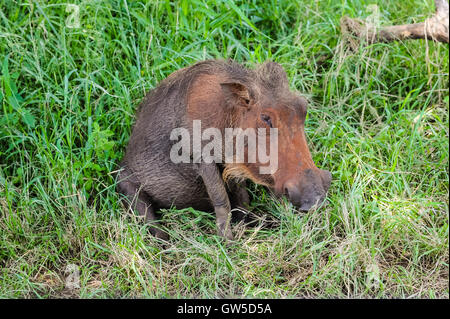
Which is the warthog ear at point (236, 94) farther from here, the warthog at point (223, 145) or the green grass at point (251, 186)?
the green grass at point (251, 186)

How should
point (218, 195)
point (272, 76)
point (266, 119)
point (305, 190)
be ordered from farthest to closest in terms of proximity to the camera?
point (218, 195), point (272, 76), point (266, 119), point (305, 190)

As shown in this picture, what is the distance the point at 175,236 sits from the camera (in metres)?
4.63

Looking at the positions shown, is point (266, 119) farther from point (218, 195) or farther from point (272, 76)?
point (218, 195)

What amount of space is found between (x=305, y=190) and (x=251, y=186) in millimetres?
1058

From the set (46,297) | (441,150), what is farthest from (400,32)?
(46,297)

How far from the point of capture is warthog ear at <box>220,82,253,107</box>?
14.3 ft

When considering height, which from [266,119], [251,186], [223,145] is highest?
[266,119]

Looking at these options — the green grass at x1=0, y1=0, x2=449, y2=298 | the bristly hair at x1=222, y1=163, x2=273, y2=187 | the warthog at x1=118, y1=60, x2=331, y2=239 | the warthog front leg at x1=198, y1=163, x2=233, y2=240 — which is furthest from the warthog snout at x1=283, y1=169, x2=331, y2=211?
the warthog front leg at x1=198, y1=163, x2=233, y2=240

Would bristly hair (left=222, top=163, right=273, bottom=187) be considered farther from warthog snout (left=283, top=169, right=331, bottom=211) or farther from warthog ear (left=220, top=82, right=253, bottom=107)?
warthog ear (left=220, top=82, right=253, bottom=107)

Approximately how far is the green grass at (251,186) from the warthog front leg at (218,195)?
0.11 meters

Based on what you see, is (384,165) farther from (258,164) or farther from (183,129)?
(183,129)

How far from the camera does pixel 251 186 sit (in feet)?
16.9

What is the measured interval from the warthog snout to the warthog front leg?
557mm

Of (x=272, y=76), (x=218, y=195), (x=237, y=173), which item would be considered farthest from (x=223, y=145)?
(x=272, y=76)
